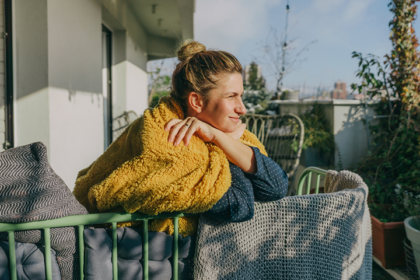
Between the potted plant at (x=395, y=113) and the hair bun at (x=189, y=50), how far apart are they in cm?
281

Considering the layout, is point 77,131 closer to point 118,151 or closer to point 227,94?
point 118,151

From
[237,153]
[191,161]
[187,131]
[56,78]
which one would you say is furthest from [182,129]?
[56,78]

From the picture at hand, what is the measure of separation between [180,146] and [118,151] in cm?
39

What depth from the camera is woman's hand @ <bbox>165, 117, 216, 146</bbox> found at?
114 cm

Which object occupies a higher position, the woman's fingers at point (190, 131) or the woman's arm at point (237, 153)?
the woman's fingers at point (190, 131)

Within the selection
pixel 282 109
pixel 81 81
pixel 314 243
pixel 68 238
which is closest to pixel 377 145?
pixel 282 109

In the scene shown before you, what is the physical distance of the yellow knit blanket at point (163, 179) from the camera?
3.40 feet

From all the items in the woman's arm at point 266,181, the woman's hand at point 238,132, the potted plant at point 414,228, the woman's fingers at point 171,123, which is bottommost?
the potted plant at point 414,228

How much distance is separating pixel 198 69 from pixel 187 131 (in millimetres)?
306

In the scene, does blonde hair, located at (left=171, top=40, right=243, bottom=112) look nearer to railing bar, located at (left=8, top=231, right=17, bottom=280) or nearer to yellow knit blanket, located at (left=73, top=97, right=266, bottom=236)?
yellow knit blanket, located at (left=73, top=97, right=266, bottom=236)

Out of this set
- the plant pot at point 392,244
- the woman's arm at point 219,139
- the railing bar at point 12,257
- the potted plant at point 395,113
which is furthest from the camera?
the potted plant at point 395,113

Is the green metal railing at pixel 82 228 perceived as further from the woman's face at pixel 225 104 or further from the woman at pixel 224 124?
the woman's face at pixel 225 104

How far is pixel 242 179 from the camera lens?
47.2 inches

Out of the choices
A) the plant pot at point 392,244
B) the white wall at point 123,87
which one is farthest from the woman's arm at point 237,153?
the white wall at point 123,87
